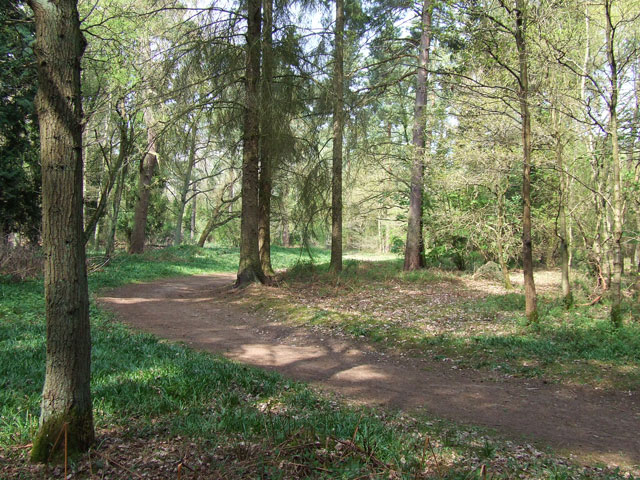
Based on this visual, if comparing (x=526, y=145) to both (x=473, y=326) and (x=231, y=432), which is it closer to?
(x=473, y=326)

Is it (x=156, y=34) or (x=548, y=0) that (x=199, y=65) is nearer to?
(x=156, y=34)

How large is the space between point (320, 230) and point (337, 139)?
3040 mm

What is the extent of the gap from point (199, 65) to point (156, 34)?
6.13ft

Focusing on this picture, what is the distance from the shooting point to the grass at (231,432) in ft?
9.48

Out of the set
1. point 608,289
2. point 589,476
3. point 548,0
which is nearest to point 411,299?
point 608,289

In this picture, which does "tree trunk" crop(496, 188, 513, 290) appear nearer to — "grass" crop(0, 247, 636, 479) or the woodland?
the woodland

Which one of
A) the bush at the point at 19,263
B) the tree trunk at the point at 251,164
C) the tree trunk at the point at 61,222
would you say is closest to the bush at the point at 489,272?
the tree trunk at the point at 251,164

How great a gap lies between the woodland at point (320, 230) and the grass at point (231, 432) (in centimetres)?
3

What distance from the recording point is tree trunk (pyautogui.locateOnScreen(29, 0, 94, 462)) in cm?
279

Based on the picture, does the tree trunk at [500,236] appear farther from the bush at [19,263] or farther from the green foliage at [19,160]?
the green foliage at [19,160]

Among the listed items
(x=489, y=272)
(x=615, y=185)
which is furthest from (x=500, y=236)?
(x=615, y=185)

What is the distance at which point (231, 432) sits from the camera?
341cm

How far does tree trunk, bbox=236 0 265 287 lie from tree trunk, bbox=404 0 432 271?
6214mm

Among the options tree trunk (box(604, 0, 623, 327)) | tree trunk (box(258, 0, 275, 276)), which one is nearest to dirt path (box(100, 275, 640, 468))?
tree trunk (box(604, 0, 623, 327))
